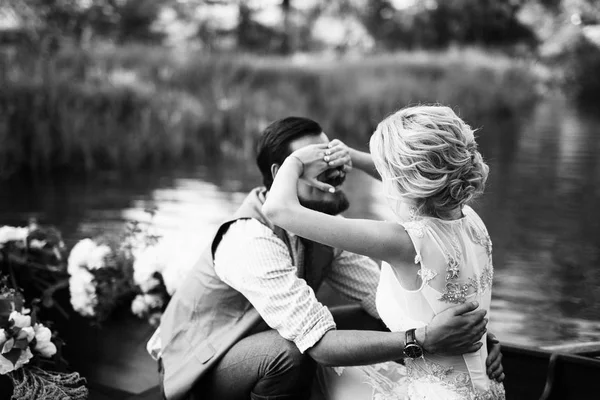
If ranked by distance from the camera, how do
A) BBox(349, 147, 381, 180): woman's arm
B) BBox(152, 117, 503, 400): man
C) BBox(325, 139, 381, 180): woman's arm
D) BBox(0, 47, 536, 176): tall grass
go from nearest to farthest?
1. BBox(152, 117, 503, 400): man
2. BBox(325, 139, 381, 180): woman's arm
3. BBox(349, 147, 381, 180): woman's arm
4. BBox(0, 47, 536, 176): tall grass

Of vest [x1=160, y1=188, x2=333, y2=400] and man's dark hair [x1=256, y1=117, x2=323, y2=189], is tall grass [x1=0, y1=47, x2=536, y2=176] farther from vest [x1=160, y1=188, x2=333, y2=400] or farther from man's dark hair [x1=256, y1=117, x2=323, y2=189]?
vest [x1=160, y1=188, x2=333, y2=400]

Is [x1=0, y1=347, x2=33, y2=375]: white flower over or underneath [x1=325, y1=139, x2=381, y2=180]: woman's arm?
underneath

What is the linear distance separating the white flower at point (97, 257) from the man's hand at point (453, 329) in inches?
65.8

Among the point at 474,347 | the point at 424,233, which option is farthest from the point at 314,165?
the point at 474,347

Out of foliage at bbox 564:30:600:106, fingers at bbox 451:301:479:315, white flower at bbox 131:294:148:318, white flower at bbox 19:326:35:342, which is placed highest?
fingers at bbox 451:301:479:315

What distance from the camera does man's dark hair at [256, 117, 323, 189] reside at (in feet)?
7.43

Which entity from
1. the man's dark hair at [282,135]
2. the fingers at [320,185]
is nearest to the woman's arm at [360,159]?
the man's dark hair at [282,135]

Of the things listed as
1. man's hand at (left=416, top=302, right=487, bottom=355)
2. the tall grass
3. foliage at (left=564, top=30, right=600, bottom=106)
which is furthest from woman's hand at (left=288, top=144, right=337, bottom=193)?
foliage at (left=564, top=30, right=600, bottom=106)

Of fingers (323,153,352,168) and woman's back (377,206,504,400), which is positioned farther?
fingers (323,153,352,168)

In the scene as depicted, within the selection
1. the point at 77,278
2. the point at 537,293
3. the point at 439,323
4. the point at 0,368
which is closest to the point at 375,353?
the point at 439,323

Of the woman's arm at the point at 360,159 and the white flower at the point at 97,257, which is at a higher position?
the woman's arm at the point at 360,159

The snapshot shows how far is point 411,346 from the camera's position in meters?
1.84

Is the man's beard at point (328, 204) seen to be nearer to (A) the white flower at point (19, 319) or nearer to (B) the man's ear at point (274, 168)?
(B) the man's ear at point (274, 168)

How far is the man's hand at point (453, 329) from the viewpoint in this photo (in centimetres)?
181
